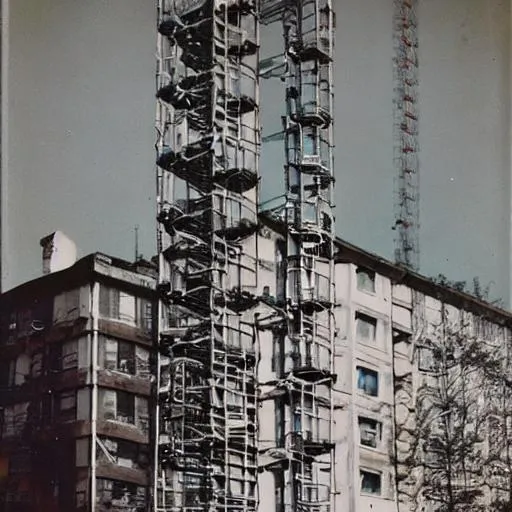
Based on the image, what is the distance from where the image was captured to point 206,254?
711 cm

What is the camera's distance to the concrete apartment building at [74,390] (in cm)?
640

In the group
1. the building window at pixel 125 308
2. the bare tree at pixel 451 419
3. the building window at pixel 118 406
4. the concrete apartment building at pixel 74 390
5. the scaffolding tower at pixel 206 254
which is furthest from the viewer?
the bare tree at pixel 451 419

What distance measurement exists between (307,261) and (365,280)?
0.52 metres

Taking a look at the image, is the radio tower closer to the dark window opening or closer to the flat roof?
the flat roof

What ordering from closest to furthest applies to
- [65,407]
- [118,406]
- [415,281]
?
[65,407]
[118,406]
[415,281]

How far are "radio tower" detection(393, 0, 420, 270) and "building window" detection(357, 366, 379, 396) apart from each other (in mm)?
722

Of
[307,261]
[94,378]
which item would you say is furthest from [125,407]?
[307,261]

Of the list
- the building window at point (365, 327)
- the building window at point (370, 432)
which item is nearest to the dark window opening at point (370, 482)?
the building window at point (370, 432)

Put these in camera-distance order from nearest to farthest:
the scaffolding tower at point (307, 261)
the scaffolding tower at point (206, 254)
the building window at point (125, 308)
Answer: the building window at point (125, 308) → the scaffolding tower at point (206, 254) → the scaffolding tower at point (307, 261)

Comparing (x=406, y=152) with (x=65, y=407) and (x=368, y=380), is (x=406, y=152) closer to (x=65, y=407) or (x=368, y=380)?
(x=368, y=380)

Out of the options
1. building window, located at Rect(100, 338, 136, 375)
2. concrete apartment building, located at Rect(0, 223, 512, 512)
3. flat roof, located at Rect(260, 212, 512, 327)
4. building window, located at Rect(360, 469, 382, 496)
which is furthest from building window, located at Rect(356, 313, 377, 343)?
building window, located at Rect(100, 338, 136, 375)

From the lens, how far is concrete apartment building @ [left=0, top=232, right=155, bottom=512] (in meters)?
6.40

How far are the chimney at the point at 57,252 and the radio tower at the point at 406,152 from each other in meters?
2.20

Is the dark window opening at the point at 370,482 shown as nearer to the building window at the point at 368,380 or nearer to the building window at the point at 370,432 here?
the building window at the point at 370,432
